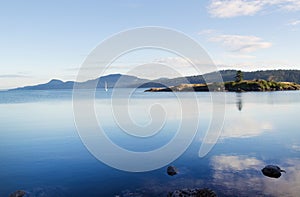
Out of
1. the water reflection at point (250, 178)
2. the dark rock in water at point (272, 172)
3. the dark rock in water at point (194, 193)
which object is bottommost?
the water reflection at point (250, 178)

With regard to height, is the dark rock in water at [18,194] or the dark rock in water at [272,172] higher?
the dark rock in water at [18,194]

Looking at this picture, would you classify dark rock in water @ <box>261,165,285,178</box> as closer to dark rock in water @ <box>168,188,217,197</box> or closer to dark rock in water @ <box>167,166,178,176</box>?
dark rock in water @ <box>168,188,217,197</box>

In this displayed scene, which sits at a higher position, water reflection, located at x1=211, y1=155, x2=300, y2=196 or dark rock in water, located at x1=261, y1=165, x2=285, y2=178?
dark rock in water, located at x1=261, y1=165, x2=285, y2=178

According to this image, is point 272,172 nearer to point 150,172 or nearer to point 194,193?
point 194,193

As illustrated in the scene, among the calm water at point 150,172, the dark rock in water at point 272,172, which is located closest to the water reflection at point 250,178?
the calm water at point 150,172

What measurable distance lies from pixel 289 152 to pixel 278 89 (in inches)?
7312

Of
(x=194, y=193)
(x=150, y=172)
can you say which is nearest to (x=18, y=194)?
(x=150, y=172)

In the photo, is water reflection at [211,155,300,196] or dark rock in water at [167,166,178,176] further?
dark rock in water at [167,166,178,176]

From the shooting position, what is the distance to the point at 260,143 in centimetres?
3475

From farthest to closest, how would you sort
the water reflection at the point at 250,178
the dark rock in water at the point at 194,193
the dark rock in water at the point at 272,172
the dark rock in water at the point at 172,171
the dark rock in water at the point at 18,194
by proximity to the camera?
1. the dark rock in water at the point at 172,171
2. the dark rock in water at the point at 272,172
3. the water reflection at the point at 250,178
4. the dark rock in water at the point at 18,194
5. the dark rock in water at the point at 194,193

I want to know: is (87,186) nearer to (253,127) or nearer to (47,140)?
(47,140)

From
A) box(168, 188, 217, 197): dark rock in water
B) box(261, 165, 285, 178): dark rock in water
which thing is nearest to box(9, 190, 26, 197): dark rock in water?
box(168, 188, 217, 197): dark rock in water

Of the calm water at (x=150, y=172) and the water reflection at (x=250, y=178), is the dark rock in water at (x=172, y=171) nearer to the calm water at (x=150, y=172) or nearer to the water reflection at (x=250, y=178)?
the calm water at (x=150, y=172)

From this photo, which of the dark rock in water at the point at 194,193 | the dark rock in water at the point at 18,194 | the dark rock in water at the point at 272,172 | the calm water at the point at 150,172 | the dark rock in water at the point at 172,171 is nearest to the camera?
the dark rock in water at the point at 194,193
